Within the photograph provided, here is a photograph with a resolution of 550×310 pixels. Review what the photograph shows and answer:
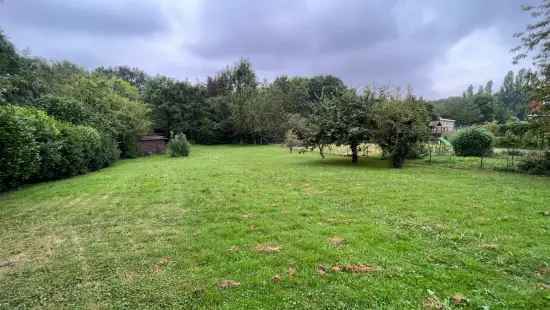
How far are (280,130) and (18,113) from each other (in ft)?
81.1

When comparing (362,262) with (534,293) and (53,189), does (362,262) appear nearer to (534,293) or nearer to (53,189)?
(534,293)

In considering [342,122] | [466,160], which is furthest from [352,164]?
[466,160]

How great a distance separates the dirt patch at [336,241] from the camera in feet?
11.7

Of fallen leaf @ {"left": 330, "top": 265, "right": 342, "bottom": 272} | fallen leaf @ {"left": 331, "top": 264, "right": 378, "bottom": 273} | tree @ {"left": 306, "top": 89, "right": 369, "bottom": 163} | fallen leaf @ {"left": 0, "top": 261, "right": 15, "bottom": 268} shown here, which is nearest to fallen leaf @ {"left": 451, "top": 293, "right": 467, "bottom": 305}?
fallen leaf @ {"left": 331, "top": 264, "right": 378, "bottom": 273}

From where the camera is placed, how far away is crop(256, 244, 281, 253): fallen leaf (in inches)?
134

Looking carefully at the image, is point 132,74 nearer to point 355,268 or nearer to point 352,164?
point 352,164

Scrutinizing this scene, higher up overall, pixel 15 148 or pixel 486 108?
pixel 486 108

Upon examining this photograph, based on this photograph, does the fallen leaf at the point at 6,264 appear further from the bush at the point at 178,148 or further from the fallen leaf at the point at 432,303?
the bush at the point at 178,148

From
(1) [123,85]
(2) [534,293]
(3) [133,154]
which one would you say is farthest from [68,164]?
(1) [123,85]

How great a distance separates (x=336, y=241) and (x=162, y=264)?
2229 millimetres

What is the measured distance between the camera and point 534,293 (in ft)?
8.14

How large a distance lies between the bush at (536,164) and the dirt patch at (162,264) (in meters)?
12.0

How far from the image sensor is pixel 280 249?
346cm

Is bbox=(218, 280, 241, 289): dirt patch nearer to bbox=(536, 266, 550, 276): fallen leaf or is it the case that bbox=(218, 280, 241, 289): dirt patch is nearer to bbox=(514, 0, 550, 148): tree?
bbox=(536, 266, 550, 276): fallen leaf
